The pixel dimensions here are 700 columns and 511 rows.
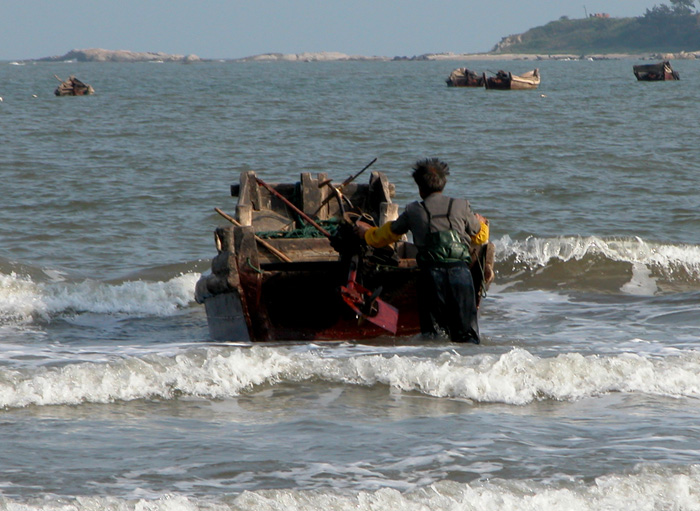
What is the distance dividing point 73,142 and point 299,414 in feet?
71.6

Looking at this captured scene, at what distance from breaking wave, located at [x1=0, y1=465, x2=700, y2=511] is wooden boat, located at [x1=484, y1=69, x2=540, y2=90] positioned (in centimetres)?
5464

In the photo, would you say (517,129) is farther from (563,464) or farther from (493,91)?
(493,91)

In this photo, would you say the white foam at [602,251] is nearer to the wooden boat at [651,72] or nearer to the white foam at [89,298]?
the white foam at [89,298]

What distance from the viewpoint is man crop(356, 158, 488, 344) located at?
7.31 metres

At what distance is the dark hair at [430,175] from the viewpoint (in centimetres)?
734

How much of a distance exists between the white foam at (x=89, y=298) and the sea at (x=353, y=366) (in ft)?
0.12

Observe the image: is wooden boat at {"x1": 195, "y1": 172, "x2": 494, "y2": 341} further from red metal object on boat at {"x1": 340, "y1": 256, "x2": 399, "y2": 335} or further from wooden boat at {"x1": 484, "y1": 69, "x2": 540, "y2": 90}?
wooden boat at {"x1": 484, "y1": 69, "x2": 540, "y2": 90}

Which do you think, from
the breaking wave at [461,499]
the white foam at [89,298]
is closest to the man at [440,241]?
the breaking wave at [461,499]

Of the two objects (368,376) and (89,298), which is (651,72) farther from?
(368,376)

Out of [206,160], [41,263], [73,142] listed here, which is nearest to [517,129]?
[206,160]

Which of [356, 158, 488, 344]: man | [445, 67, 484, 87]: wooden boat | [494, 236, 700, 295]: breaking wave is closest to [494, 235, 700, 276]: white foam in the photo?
[494, 236, 700, 295]: breaking wave

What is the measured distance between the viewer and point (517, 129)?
30.4m

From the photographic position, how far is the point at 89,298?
37.7 feet

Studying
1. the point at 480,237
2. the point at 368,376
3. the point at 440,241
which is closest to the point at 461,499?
the point at 368,376
